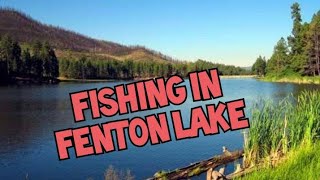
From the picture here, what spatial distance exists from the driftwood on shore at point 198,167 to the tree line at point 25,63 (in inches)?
4738

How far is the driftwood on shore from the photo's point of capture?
17.6m

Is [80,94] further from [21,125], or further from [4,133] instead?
[21,125]

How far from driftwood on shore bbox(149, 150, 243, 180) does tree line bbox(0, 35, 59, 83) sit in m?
120

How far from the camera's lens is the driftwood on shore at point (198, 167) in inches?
692

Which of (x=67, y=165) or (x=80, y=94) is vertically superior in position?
(x=80, y=94)

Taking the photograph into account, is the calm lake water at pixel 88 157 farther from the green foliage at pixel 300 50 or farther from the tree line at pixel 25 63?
the tree line at pixel 25 63

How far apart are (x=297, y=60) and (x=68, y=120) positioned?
7846cm

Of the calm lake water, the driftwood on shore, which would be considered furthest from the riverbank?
the driftwood on shore

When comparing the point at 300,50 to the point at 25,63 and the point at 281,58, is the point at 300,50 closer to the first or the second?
the point at 281,58

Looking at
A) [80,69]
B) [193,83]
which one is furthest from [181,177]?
[80,69]

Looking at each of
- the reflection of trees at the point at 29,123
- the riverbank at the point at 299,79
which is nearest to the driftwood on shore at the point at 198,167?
the reflection of trees at the point at 29,123

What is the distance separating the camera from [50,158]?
26984mm

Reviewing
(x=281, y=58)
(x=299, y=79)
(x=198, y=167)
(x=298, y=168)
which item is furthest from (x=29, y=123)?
(x=281, y=58)

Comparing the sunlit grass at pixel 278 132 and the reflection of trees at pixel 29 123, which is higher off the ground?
the sunlit grass at pixel 278 132
